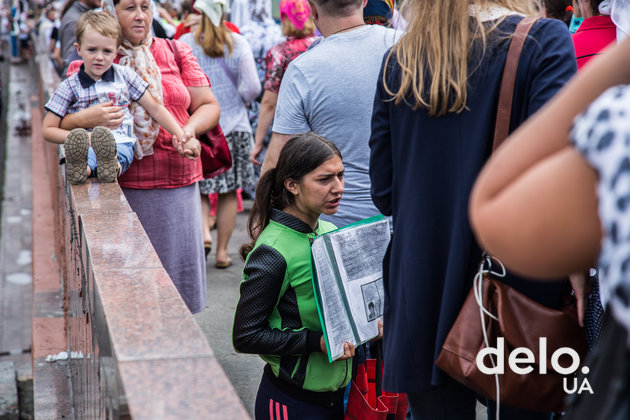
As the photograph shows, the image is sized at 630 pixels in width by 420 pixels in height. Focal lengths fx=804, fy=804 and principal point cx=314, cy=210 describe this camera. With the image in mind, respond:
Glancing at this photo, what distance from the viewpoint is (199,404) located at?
1.77 m

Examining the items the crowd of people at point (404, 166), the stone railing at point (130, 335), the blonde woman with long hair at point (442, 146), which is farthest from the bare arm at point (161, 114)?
the blonde woman with long hair at point (442, 146)

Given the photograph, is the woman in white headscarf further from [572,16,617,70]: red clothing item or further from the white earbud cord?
the white earbud cord

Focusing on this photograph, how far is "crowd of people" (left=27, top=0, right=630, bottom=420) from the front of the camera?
3.92ft

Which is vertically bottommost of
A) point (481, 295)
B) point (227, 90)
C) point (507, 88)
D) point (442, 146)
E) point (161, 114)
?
point (227, 90)

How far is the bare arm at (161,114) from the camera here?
3.93 m

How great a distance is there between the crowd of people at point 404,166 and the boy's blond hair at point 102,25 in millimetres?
10

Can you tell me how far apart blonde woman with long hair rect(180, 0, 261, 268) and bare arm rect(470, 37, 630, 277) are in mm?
5054

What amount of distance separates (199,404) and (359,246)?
132 cm

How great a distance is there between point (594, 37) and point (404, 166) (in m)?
1.31

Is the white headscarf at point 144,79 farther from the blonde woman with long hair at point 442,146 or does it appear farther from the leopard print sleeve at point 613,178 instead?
the leopard print sleeve at point 613,178

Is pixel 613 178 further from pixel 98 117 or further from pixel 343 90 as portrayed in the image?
pixel 98 117

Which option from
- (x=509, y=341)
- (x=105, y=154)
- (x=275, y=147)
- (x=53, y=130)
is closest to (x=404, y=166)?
(x=509, y=341)

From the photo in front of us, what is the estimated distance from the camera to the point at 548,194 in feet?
3.84

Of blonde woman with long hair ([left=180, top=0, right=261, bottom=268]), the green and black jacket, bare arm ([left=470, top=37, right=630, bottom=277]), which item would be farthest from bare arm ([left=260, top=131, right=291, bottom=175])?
blonde woman with long hair ([left=180, top=0, right=261, bottom=268])
